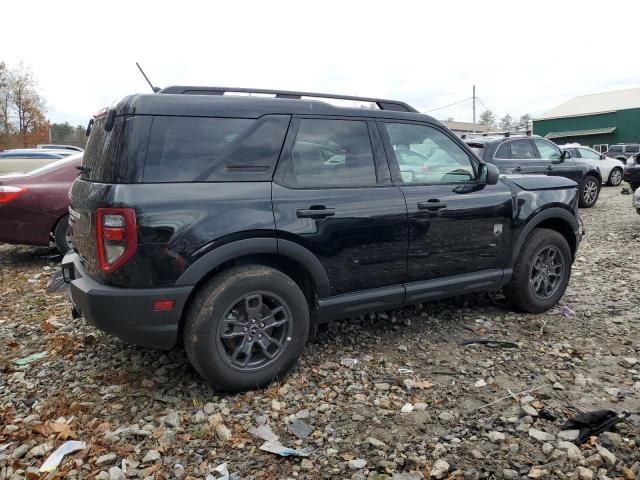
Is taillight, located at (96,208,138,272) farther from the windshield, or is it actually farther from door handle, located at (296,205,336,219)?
the windshield

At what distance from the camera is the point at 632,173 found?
12148 millimetres

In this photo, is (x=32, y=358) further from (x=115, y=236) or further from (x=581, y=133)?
(x=581, y=133)

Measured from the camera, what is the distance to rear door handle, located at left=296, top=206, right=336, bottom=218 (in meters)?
3.22

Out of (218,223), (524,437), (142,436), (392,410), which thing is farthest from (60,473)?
(524,437)

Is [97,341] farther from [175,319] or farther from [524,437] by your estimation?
[524,437]

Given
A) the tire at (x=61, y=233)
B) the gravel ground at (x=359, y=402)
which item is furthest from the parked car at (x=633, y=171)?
the tire at (x=61, y=233)

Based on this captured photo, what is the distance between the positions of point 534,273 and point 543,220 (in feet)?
1.63

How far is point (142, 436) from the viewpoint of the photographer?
2.79 m

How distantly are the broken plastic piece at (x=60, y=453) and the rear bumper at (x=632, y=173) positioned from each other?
43.6 ft

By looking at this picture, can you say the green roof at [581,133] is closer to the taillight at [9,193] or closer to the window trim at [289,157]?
the window trim at [289,157]

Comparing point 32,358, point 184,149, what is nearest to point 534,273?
point 184,149

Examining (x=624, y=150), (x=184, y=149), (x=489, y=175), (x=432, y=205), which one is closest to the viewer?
(x=184, y=149)

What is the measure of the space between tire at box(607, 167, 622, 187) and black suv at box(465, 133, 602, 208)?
5.47 m

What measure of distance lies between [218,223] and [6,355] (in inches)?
91.9
